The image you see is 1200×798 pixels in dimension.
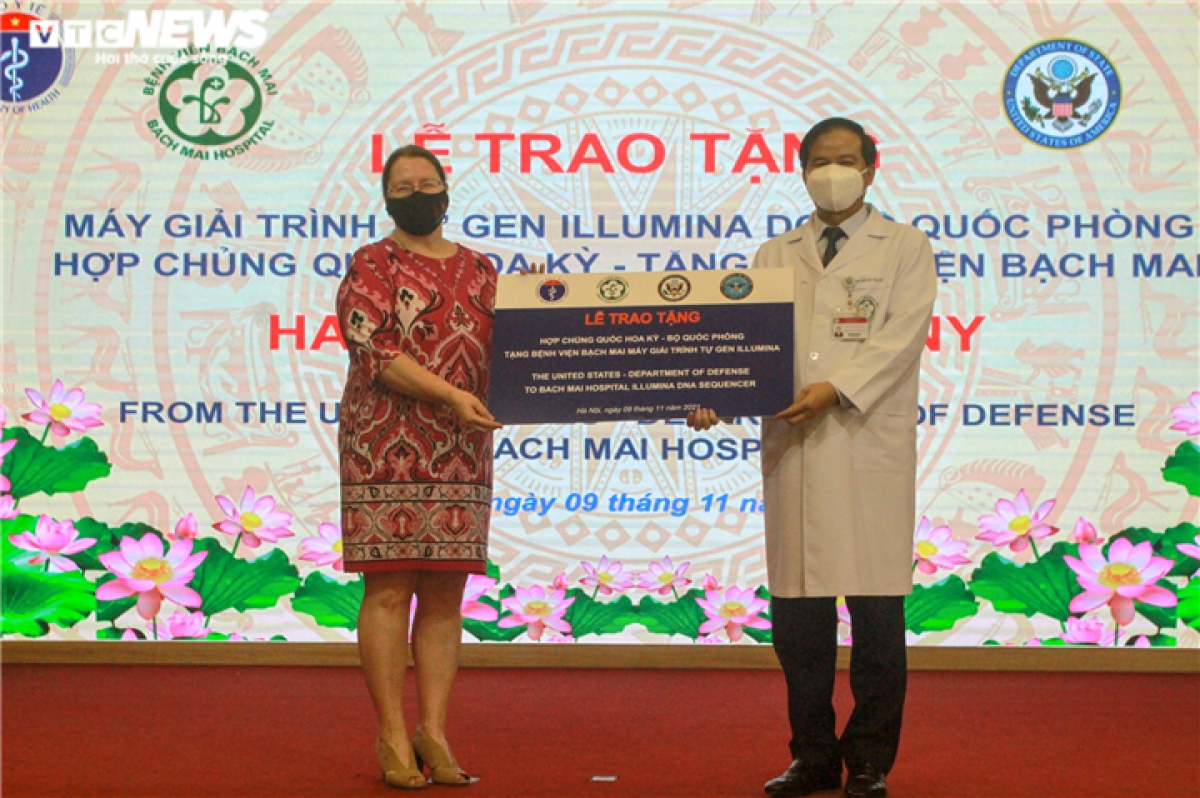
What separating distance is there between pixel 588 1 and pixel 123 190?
5.58ft

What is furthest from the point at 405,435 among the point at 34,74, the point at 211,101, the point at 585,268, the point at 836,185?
the point at 34,74

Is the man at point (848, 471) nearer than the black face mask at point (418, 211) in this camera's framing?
Yes

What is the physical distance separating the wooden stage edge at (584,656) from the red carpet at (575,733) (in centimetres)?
7

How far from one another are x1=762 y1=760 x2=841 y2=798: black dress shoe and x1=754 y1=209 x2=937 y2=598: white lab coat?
330 millimetres

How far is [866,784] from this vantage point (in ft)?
7.80

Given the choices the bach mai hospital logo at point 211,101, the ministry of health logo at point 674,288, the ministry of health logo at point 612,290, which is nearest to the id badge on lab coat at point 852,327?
the ministry of health logo at point 674,288

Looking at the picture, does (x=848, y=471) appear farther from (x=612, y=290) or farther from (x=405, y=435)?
(x=405, y=435)

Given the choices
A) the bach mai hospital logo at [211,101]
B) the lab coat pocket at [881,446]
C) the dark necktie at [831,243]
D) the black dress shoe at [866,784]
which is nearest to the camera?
the black dress shoe at [866,784]

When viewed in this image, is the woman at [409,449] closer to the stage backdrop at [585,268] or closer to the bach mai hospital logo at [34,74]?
the stage backdrop at [585,268]

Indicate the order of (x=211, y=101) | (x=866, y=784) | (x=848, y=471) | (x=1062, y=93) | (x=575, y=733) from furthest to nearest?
(x=211, y=101) < (x=1062, y=93) < (x=575, y=733) < (x=848, y=471) < (x=866, y=784)

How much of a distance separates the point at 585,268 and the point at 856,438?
193 centimetres

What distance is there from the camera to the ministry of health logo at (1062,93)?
4.25m

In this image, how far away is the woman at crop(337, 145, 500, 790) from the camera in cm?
256

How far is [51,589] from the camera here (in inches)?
171
